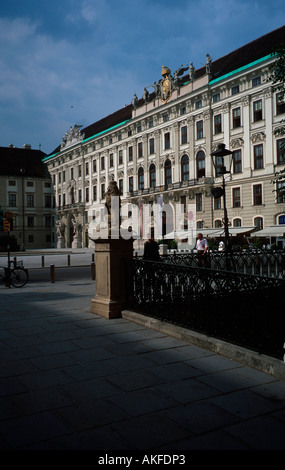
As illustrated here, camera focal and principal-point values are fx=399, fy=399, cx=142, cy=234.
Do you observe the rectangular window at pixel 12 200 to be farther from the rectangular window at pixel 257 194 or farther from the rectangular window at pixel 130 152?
the rectangular window at pixel 257 194

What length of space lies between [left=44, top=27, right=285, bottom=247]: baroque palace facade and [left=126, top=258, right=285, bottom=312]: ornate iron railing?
2478 cm

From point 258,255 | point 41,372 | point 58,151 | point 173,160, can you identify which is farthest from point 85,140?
point 41,372

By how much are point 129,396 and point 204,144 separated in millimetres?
41151

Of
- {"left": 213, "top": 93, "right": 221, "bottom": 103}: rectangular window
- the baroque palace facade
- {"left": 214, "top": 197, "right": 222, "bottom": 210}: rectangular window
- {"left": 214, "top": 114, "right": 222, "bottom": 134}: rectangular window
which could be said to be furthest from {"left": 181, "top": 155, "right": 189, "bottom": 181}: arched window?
{"left": 213, "top": 93, "right": 221, "bottom": 103}: rectangular window

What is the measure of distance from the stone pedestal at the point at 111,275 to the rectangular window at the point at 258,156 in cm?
3180

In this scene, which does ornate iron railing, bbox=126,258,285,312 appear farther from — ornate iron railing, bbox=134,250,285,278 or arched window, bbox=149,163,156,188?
arched window, bbox=149,163,156,188

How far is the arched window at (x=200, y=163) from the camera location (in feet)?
142

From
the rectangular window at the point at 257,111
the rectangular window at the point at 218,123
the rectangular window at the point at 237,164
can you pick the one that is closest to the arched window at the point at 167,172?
the rectangular window at the point at 218,123

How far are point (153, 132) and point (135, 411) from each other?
4918 cm

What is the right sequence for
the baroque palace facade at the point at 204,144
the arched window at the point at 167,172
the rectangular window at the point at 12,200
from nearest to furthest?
1. the baroque palace facade at the point at 204,144
2. the arched window at the point at 167,172
3. the rectangular window at the point at 12,200

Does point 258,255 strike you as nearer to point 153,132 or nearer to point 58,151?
point 153,132

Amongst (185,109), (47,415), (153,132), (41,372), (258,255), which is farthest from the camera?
(153,132)
